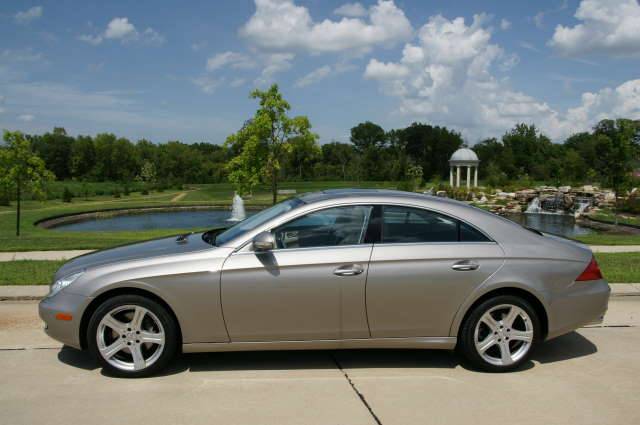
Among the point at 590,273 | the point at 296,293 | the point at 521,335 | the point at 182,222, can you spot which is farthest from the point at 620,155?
the point at 296,293

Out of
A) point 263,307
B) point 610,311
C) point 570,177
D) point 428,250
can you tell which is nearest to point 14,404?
point 263,307

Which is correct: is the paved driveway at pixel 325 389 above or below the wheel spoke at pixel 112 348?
below

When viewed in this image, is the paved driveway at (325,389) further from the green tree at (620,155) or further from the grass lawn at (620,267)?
the green tree at (620,155)

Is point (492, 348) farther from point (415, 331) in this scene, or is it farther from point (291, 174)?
point (291, 174)

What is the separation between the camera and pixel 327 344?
4.65 meters

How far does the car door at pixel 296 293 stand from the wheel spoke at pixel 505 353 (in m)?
1.19

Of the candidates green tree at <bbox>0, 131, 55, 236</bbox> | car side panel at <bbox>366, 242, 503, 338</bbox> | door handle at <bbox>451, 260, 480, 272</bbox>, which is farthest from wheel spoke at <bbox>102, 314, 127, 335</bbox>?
green tree at <bbox>0, 131, 55, 236</bbox>

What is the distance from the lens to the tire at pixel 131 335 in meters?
4.49

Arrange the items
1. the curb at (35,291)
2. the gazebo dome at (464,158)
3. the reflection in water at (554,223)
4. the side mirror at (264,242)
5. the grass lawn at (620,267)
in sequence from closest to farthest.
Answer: the side mirror at (264,242) < the curb at (35,291) < the grass lawn at (620,267) < the reflection in water at (554,223) < the gazebo dome at (464,158)

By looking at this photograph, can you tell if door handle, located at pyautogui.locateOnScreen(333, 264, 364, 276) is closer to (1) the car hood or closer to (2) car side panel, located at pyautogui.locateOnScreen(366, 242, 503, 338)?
(2) car side panel, located at pyautogui.locateOnScreen(366, 242, 503, 338)

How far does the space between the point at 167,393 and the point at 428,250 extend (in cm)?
239

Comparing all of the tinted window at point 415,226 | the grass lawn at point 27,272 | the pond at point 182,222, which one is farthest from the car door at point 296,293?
the pond at point 182,222

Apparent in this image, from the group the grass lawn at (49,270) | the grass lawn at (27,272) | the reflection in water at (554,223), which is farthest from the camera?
the reflection in water at (554,223)

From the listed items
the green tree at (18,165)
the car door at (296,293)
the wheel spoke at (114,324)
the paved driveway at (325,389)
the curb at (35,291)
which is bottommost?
the paved driveway at (325,389)
